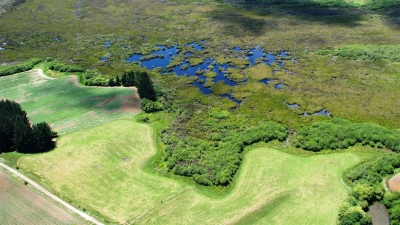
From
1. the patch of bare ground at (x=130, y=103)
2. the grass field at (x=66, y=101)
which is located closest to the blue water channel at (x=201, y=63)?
the patch of bare ground at (x=130, y=103)

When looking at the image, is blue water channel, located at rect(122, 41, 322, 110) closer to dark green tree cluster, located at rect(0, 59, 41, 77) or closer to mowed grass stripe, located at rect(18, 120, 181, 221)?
mowed grass stripe, located at rect(18, 120, 181, 221)

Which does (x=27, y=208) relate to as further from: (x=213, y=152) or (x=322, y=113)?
(x=322, y=113)

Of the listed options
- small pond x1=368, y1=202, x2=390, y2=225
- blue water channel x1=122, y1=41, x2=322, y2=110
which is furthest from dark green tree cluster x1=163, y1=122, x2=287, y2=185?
blue water channel x1=122, y1=41, x2=322, y2=110

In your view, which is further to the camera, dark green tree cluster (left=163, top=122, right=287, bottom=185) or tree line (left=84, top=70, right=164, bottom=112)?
tree line (left=84, top=70, right=164, bottom=112)

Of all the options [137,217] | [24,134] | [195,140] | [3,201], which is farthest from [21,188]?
[195,140]

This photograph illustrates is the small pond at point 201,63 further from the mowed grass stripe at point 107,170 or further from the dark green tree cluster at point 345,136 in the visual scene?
the mowed grass stripe at point 107,170

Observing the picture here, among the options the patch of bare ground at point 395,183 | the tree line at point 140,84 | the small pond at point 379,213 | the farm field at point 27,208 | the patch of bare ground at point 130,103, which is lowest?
the small pond at point 379,213
